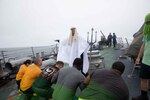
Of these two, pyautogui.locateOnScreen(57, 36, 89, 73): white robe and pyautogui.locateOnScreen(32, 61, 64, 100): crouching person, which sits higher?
pyautogui.locateOnScreen(57, 36, 89, 73): white robe

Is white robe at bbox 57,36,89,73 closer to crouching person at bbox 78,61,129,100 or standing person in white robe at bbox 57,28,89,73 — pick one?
standing person in white robe at bbox 57,28,89,73

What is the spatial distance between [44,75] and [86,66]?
162 centimetres

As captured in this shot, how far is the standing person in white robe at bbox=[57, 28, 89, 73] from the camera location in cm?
594

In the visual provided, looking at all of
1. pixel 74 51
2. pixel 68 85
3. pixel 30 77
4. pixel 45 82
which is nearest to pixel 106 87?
pixel 68 85

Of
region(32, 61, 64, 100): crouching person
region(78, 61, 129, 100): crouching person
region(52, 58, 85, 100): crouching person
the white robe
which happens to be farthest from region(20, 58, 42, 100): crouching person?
region(78, 61, 129, 100): crouching person

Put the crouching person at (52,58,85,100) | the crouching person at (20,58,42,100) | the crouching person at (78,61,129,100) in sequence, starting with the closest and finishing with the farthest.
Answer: the crouching person at (78,61,129,100)
the crouching person at (52,58,85,100)
the crouching person at (20,58,42,100)

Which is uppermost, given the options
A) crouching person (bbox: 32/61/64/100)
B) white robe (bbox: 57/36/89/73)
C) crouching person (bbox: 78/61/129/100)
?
white robe (bbox: 57/36/89/73)

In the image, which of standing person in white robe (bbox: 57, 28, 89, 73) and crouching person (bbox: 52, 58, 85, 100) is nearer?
crouching person (bbox: 52, 58, 85, 100)

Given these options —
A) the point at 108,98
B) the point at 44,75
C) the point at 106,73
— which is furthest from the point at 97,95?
the point at 44,75

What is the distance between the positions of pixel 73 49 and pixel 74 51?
0.22ft

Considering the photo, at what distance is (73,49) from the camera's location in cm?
606

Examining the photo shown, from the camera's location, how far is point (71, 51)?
6086mm

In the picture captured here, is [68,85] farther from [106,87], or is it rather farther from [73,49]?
[73,49]

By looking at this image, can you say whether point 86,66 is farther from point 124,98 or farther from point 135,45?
point 124,98
